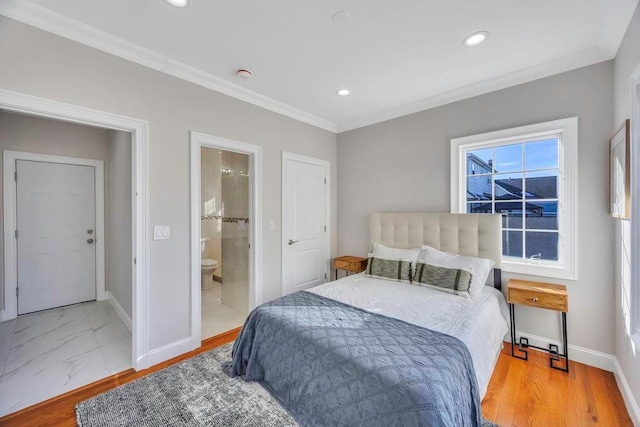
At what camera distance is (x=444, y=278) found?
2545 millimetres

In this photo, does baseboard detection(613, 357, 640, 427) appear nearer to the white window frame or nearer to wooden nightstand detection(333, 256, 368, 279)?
the white window frame

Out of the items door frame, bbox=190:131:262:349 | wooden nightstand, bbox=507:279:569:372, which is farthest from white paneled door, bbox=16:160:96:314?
wooden nightstand, bbox=507:279:569:372

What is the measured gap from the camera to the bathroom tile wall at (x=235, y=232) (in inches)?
139

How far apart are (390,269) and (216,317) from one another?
2280mm

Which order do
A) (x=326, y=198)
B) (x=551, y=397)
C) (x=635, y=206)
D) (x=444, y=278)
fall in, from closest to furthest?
(x=635, y=206)
(x=551, y=397)
(x=444, y=278)
(x=326, y=198)

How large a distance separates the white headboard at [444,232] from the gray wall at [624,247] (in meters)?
0.81

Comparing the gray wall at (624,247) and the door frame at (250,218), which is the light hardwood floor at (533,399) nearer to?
the gray wall at (624,247)

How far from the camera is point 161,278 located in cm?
245

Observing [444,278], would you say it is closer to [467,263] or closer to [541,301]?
[467,263]

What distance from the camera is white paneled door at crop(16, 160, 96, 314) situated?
3424 mm

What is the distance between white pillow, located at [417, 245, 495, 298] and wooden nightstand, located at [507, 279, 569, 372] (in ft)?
0.80

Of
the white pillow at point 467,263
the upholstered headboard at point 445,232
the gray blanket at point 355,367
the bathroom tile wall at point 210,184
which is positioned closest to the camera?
the gray blanket at point 355,367

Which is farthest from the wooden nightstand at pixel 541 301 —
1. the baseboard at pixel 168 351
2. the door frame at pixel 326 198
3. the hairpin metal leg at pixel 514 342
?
the baseboard at pixel 168 351

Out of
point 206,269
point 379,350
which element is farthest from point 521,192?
point 206,269
